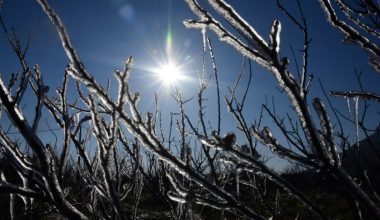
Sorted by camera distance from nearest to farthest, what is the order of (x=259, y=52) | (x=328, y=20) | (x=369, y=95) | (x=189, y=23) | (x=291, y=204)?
1. (x=259, y=52)
2. (x=189, y=23)
3. (x=328, y=20)
4. (x=369, y=95)
5. (x=291, y=204)

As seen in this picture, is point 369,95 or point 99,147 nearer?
point 99,147

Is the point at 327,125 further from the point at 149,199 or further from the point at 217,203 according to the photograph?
the point at 149,199

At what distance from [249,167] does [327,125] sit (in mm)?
256

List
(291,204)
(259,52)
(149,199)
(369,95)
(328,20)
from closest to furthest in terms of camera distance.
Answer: (259,52), (328,20), (369,95), (291,204), (149,199)

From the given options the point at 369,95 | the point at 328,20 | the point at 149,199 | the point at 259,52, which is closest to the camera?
the point at 259,52

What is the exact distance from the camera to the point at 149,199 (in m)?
16.5

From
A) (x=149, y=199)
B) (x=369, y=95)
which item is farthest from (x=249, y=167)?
(x=149, y=199)

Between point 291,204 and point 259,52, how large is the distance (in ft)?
50.0

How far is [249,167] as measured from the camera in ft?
3.07

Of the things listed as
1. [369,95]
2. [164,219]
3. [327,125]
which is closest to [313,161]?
[327,125]

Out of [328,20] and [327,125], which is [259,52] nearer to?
[327,125]

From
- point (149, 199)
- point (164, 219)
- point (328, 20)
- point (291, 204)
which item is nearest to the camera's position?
point (328, 20)

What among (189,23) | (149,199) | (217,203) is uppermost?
(149,199)

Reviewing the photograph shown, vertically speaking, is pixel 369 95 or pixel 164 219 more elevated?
pixel 164 219
